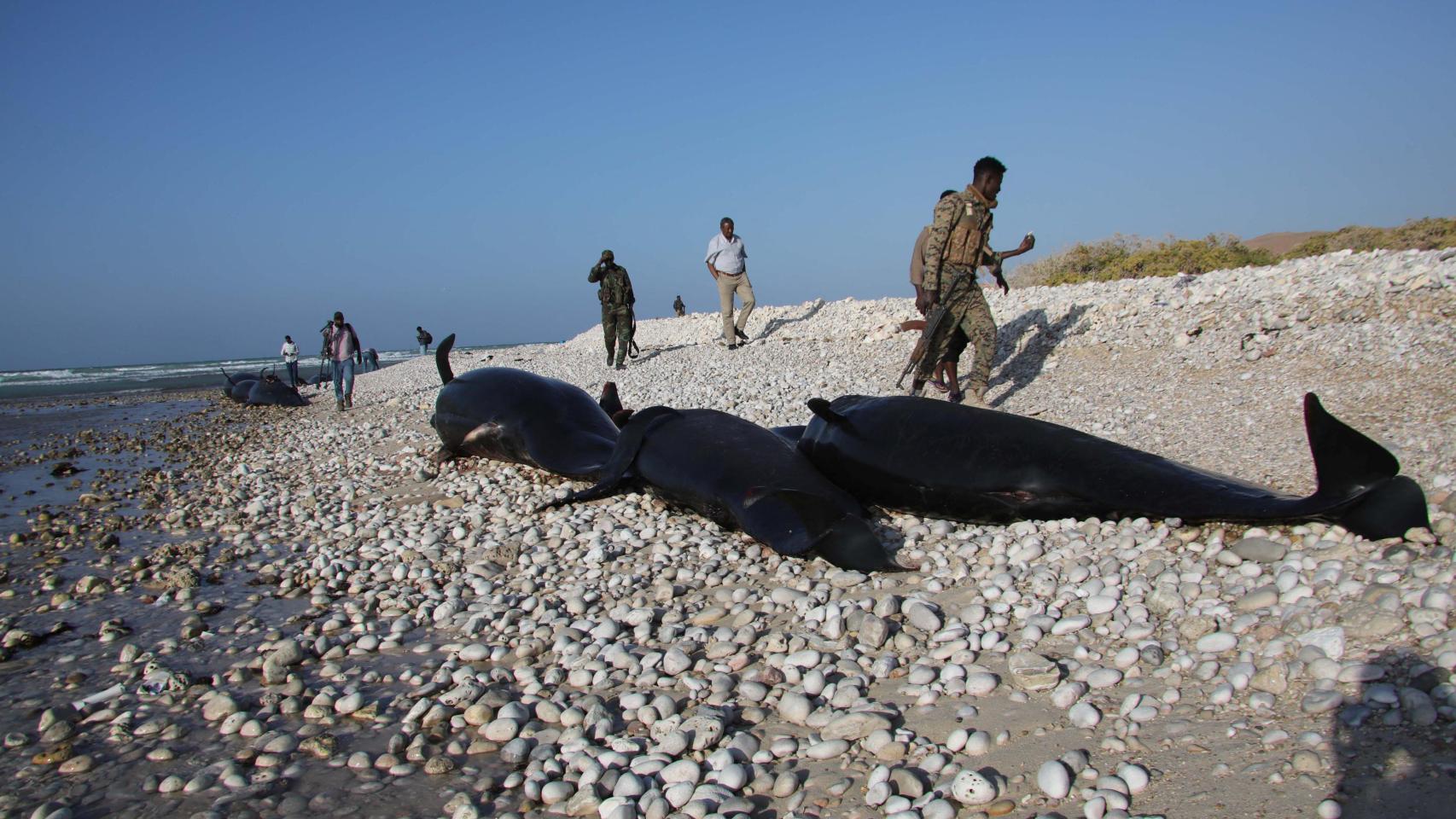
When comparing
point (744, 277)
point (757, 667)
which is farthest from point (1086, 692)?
point (744, 277)

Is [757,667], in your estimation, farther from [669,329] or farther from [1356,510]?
[669,329]

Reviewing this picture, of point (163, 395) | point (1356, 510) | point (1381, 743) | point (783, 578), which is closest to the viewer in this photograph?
point (1381, 743)

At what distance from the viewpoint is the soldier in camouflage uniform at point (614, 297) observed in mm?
15812

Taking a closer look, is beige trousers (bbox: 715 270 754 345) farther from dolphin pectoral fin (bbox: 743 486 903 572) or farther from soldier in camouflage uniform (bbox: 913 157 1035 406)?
dolphin pectoral fin (bbox: 743 486 903 572)

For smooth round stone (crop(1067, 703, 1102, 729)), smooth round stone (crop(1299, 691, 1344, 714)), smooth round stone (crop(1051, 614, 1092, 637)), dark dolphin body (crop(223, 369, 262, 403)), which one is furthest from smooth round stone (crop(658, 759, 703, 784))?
dark dolphin body (crop(223, 369, 262, 403))

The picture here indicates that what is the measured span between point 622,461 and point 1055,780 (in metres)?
3.93

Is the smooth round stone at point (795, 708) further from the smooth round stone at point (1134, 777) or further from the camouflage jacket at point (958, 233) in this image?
the camouflage jacket at point (958, 233)

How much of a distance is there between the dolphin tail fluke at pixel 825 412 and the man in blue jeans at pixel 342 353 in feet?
41.5

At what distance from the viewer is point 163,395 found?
96.2ft

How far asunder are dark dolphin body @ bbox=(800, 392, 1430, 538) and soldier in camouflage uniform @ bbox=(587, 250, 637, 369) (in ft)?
35.4

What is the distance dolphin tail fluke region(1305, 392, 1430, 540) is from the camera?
3.12 metres

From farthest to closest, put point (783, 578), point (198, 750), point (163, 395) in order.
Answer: point (163, 395)
point (783, 578)
point (198, 750)

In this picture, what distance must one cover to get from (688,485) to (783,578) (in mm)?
1182

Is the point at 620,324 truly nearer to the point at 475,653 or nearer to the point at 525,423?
the point at 525,423
